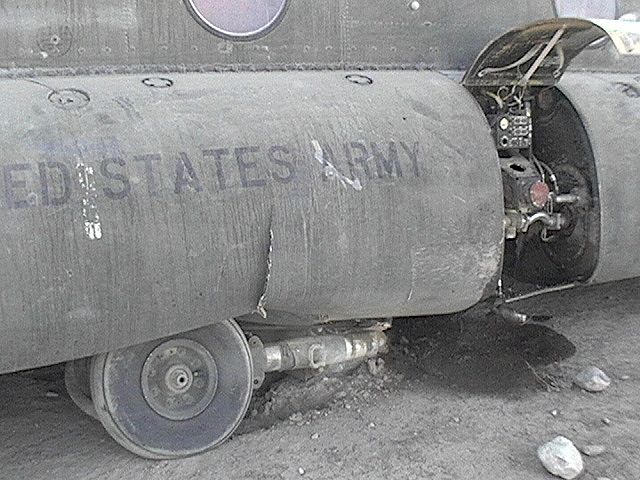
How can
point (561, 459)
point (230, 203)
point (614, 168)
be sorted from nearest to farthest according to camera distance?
point (230, 203), point (561, 459), point (614, 168)

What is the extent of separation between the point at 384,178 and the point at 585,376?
162 centimetres

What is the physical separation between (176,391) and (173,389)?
2cm

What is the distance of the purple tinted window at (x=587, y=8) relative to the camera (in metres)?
4.63

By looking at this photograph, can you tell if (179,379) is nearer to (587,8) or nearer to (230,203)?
(230,203)

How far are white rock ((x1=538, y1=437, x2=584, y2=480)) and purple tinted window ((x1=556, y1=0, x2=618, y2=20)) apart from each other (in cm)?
230

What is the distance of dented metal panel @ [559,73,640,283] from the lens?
4.09 metres

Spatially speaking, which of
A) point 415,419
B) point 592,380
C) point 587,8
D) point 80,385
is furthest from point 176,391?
point 587,8

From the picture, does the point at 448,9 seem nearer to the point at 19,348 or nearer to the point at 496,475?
the point at 496,475

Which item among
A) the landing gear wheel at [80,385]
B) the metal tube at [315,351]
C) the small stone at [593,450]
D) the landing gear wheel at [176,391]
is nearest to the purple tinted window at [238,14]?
the landing gear wheel at [176,391]

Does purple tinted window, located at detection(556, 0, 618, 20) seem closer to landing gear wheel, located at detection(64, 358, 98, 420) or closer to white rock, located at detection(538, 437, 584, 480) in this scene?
white rock, located at detection(538, 437, 584, 480)

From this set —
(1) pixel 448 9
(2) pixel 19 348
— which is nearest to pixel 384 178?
(1) pixel 448 9

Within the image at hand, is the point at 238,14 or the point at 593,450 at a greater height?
the point at 238,14

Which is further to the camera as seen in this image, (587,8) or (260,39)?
(587,8)

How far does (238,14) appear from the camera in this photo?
12.5 feet
